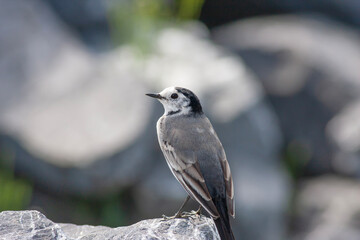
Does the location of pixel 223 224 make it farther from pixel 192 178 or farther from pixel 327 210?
pixel 327 210

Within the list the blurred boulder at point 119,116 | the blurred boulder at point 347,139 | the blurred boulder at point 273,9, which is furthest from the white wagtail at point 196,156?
the blurred boulder at point 273,9

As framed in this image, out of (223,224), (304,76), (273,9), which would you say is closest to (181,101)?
(223,224)

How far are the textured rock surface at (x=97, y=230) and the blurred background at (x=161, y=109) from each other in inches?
180

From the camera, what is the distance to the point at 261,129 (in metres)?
14.0

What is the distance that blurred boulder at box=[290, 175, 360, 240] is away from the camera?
14.2m

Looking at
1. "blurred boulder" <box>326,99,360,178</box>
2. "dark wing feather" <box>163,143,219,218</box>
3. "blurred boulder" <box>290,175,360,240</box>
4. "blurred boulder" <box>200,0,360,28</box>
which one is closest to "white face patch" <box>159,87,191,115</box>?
"dark wing feather" <box>163,143,219,218</box>

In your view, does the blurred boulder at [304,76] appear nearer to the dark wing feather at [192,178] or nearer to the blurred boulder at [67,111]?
the blurred boulder at [67,111]

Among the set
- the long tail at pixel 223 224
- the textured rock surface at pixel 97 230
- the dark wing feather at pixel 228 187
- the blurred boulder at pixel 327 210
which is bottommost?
the blurred boulder at pixel 327 210

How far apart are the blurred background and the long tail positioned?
4711 millimetres

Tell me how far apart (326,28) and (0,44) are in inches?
315

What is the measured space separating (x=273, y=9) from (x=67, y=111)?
8.02m

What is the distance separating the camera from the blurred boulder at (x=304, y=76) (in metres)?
16.3

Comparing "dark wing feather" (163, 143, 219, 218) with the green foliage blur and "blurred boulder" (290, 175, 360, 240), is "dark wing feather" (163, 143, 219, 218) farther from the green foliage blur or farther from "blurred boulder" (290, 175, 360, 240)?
"blurred boulder" (290, 175, 360, 240)

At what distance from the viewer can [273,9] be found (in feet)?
64.3
